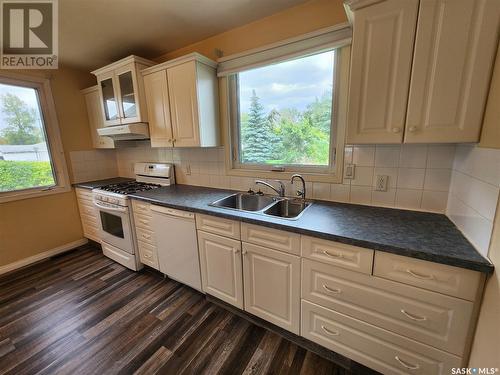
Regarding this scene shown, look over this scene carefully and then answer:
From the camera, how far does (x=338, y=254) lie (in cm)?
118

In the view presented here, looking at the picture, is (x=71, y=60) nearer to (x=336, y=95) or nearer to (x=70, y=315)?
(x=70, y=315)

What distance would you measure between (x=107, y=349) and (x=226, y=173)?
168 centimetres

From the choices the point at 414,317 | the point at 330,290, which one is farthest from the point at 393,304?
the point at 330,290

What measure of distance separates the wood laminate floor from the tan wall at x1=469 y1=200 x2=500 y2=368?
0.72 metres

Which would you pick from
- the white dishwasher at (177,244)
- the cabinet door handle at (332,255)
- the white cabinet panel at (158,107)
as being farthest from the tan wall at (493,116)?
the white cabinet panel at (158,107)

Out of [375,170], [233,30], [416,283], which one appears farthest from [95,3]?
[416,283]

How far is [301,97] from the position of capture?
1.80 m

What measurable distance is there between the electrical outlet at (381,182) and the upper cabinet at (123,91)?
7.66ft

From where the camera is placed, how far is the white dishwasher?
5.94 ft

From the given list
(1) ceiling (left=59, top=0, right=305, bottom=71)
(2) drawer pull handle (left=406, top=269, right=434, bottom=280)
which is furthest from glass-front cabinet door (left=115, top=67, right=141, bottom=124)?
(2) drawer pull handle (left=406, top=269, right=434, bottom=280)

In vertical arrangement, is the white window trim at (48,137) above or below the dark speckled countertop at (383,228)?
above

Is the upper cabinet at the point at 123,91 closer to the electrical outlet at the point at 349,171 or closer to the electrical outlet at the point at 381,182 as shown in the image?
the electrical outlet at the point at 349,171

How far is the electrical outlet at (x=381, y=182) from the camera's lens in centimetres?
152

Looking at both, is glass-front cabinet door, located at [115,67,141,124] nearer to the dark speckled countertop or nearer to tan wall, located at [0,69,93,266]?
tan wall, located at [0,69,93,266]
